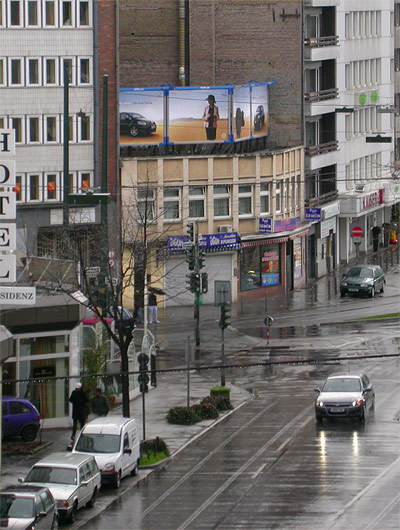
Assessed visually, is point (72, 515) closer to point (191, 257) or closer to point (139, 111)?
point (191, 257)

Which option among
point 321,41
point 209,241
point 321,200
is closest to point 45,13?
point 209,241

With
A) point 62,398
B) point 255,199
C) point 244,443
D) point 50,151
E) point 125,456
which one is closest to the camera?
point 125,456

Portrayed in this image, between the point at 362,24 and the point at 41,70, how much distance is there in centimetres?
3068

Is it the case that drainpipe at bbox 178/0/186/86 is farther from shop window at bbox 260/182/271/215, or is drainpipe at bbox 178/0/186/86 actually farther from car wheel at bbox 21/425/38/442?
car wheel at bbox 21/425/38/442

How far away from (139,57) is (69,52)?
1279 cm

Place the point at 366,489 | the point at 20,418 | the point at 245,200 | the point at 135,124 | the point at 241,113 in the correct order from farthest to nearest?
the point at 241,113, the point at 245,200, the point at 135,124, the point at 20,418, the point at 366,489

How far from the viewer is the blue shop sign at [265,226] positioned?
67.0 m

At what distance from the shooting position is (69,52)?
60.8 meters

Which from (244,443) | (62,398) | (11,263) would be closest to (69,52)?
(62,398)

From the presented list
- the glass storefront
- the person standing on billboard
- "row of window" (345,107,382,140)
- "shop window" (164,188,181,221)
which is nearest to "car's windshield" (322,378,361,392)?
"shop window" (164,188,181,221)

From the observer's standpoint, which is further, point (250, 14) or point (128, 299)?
point (250, 14)

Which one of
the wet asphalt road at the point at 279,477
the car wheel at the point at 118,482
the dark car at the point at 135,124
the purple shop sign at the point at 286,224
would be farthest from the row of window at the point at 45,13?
the car wheel at the point at 118,482

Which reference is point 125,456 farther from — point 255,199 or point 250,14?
point 250,14

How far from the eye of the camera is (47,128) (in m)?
60.5
